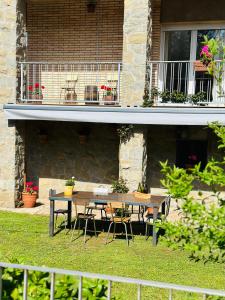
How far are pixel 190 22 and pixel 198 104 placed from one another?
9.40 ft

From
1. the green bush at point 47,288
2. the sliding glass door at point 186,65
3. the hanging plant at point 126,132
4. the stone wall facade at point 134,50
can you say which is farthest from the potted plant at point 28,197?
the green bush at point 47,288

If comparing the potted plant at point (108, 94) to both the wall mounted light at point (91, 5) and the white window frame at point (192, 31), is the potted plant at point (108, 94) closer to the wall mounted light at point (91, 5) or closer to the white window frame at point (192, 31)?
the white window frame at point (192, 31)

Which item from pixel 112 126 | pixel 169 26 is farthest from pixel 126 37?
pixel 112 126

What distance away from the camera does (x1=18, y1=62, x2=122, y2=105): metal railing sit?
1170cm

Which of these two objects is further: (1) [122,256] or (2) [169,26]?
(2) [169,26]

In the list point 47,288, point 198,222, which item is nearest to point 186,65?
point 198,222

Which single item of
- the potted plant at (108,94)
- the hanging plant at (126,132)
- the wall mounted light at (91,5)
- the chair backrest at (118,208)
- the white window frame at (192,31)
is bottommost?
the chair backrest at (118,208)

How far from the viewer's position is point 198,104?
10297mm

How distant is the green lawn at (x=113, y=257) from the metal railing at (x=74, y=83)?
187 inches

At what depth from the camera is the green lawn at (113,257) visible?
20.4 feet

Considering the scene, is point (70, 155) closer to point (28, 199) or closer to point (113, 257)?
point (28, 199)

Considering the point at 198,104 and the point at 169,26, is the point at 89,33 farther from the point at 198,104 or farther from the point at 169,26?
the point at 198,104

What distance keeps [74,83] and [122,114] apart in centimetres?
329

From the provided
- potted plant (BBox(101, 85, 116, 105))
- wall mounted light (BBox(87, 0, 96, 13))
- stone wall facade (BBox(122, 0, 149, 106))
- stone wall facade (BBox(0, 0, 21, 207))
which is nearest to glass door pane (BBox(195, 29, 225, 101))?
stone wall facade (BBox(122, 0, 149, 106))
